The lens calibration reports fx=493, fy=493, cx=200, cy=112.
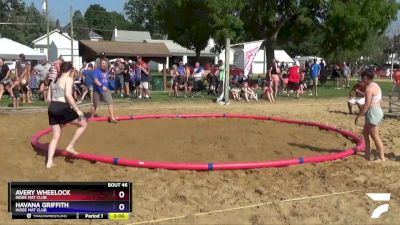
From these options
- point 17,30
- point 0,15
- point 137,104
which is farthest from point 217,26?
point 0,15

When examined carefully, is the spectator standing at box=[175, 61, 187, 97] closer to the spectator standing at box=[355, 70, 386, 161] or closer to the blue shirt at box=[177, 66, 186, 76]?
the blue shirt at box=[177, 66, 186, 76]

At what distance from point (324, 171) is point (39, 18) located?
110 m

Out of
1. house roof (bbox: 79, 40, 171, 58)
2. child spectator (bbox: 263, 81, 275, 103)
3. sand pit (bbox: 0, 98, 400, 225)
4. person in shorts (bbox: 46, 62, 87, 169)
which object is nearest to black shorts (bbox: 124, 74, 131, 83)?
child spectator (bbox: 263, 81, 275, 103)

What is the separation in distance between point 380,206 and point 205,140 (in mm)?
4648

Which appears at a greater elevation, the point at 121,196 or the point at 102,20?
the point at 102,20

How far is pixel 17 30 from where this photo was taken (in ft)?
306

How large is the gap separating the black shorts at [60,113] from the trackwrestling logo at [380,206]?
4768 millimetres

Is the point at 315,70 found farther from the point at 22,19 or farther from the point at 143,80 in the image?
the point at 22,19

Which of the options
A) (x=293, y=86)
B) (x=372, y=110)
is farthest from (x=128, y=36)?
(x=372, y=110)

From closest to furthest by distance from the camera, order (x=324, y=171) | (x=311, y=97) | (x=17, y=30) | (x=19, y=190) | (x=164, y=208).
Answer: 1. (x=19, y=190)
2. (x=164, y=208)
3. (x=324, y=171)
4. (x=311, y=97)
5. (x=17, y=30)

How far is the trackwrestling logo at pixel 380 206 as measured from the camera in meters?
5.99

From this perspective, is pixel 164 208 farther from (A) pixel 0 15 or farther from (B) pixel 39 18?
(B) pixel 39 18

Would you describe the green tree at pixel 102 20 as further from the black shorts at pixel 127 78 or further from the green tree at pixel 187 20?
the black shorts at pixel 127 78
